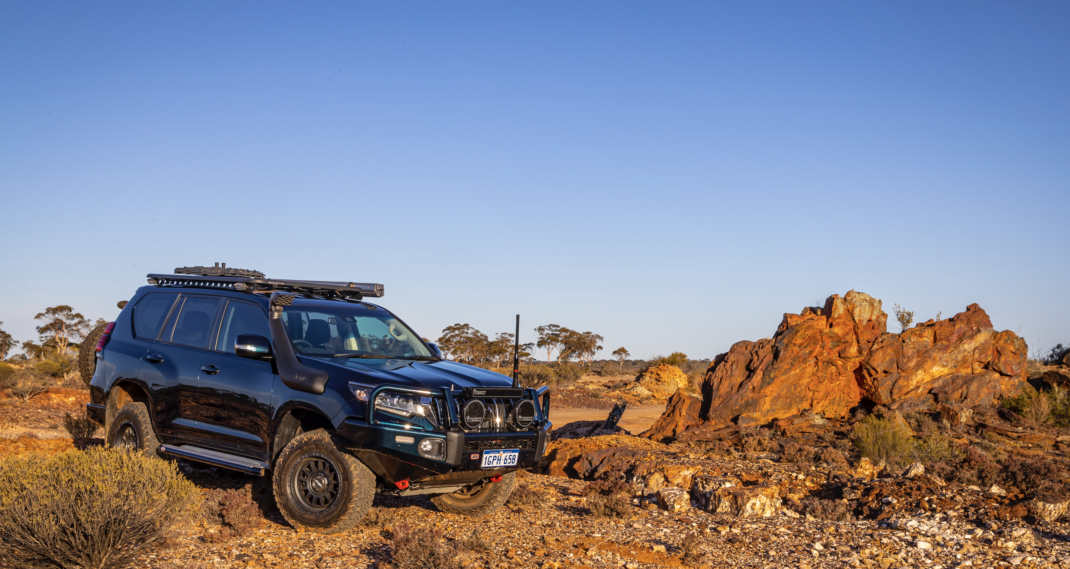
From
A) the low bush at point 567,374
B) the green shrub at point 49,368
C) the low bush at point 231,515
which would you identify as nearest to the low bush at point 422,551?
the low bush at point 231,515

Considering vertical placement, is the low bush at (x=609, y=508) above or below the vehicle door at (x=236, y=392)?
below

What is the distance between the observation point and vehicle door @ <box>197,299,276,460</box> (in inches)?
284

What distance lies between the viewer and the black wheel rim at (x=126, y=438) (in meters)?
8.36

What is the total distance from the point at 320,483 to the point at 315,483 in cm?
6

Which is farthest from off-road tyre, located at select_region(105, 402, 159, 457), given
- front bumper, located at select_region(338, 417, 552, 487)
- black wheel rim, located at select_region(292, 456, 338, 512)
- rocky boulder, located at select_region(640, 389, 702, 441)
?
rocky boulder, located at select_region(640, 389, 702, 441)

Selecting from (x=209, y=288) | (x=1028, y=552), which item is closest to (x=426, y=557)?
(x=209, y=288)

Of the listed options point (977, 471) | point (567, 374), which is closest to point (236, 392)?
point (977, 471)

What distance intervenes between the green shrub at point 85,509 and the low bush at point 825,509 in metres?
5.98

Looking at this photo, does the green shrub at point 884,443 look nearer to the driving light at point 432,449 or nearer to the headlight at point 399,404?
the driving light at point 432,449

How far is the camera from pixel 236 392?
24.3 ft

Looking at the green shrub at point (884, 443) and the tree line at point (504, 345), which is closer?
the green shrub at point (884, 443)

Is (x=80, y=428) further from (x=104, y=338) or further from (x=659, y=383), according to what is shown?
(x=659, y=383)

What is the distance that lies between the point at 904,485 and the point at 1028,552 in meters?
2.21

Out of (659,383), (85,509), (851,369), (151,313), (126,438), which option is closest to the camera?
(85,509)
